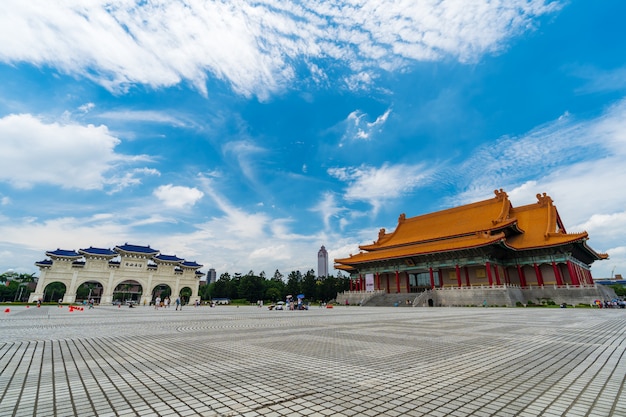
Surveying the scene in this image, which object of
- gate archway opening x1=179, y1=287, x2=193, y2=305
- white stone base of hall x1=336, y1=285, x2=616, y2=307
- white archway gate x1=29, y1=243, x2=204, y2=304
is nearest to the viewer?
white stone base of hall x1=336, y1=285, x2=616, y2=307

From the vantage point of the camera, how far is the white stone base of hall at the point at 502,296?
102 ft

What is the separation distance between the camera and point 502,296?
31.9 m

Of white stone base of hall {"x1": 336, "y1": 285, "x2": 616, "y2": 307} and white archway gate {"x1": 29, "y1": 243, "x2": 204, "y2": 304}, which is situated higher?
white archway gate {"x1": 29, "y1": 243, "x2": 204, "y2": 304}

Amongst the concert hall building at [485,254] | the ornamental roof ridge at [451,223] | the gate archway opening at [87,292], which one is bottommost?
the gate archway opening at [87,292]

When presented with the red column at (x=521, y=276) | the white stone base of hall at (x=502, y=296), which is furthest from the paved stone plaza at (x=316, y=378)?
the red column at (x=521, y=276)

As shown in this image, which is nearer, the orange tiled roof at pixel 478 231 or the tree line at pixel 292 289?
the orange tiled roof at pixel 478 231

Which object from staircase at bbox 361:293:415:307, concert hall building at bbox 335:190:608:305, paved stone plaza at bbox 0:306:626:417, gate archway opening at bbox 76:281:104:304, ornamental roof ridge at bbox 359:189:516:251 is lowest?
paved stone plaza at bbox 0:306:626:417

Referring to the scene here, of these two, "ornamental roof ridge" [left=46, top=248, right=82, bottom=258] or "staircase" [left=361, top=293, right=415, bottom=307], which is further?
"ornamental roof ridge" [left=46, top=248, right=82, bottom=258]

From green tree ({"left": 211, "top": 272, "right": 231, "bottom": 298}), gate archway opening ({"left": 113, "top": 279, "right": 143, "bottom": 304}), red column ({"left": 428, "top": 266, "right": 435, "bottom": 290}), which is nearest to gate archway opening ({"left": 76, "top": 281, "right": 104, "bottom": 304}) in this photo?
gate archway opening ({"left": 113, "top": 279, "right": 143, "bottom": 304})

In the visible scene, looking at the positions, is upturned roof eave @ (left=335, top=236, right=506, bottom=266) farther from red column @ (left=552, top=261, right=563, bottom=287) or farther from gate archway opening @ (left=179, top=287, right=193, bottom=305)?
gate archway opening @ (left=179, top=287, right=193, bottom=305)

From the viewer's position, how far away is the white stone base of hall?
102 ft

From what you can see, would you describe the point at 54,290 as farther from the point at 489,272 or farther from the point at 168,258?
the point at 489,272

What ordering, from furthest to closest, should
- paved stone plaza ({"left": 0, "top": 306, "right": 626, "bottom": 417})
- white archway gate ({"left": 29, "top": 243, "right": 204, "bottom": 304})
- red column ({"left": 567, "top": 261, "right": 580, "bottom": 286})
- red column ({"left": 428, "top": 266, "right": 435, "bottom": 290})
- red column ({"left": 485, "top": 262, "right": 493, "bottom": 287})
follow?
white archway gate ({"left": 29, "top": 243, "right": 204, "bottom": 304}) < red column ({"left": 428, "top": 266, "right": 435, "bottom": 290}) < red column ({"left": 485, "top": 262, "right": 493, "bottom": 287}) < red column ({"left": 567, "top": 261, "right": 580, "bottom": 286}) < paved stone plaza ({"left": 0, "top": 306, "right": 626, "bottom": 417})

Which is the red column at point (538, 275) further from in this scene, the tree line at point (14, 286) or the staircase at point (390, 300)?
the tree line at point (14, 286)
